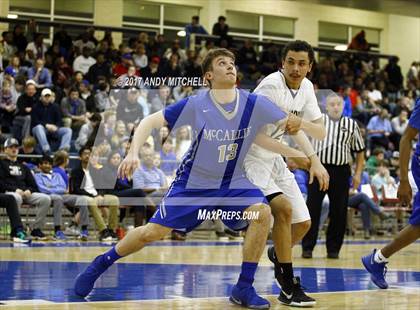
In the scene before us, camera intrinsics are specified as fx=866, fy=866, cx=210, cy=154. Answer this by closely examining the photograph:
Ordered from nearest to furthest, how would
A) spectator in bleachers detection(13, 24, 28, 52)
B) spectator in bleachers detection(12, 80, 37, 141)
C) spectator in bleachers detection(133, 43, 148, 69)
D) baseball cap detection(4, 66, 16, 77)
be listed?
spectator in bleachers detection(12, 80, 37, 141), baseball cap detection(4, 66, 16, 77), spectator in bleachers detection(13, 24, 28, 52), spectator in bleachers detection(133, 43, 148, 69)

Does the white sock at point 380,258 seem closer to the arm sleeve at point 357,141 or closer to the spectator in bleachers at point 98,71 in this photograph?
the arm sleeve at point 357,141

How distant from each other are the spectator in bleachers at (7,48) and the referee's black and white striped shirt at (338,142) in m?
8.80

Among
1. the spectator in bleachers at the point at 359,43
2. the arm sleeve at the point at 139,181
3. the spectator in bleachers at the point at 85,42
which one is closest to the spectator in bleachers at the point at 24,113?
the arm sleeve at the point at 139,181

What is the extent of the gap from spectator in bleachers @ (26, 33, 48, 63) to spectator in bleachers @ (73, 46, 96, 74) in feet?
2.46

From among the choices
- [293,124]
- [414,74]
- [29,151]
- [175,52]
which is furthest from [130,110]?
[414,74]

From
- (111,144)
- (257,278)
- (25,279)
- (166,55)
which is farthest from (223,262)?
(166,55)

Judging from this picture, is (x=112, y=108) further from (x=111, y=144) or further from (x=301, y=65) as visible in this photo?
(x=301, y=65)

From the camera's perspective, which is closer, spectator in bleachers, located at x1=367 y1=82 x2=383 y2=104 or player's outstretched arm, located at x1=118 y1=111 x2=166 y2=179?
player's outstretched arm, located at x1=118 y1=111 x2=166 y2=179

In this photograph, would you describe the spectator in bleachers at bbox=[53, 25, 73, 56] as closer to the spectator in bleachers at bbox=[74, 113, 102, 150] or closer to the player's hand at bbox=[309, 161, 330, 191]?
the spectator in bleachers at bbox=[74, 113, 102, 150]

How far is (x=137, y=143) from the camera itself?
627cm

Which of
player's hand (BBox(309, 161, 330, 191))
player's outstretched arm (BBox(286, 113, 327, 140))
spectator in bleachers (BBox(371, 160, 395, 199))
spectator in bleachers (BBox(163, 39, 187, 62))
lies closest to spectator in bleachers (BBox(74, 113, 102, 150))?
spectator in bleachers (BBox(163, 39, 187, 62))

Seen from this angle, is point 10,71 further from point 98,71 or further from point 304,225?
point 304,225

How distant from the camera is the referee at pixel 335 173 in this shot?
11.5m

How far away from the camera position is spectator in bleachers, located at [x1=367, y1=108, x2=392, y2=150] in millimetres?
21219
